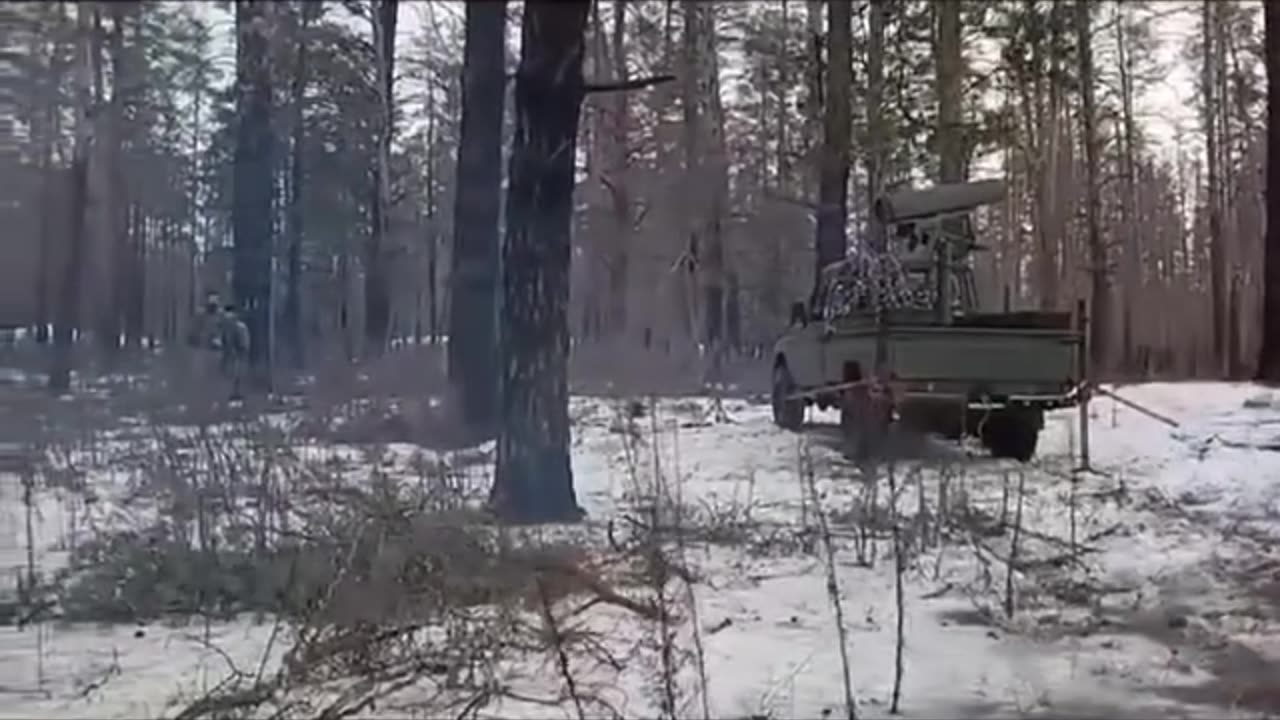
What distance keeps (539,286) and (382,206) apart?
47 cm

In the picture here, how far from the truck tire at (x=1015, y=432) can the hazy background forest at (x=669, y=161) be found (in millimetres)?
261

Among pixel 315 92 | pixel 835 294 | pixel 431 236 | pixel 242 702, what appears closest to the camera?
pixel 242 702

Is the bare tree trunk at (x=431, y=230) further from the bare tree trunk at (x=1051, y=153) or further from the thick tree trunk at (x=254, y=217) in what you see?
the bare tree trunk at (x=1051, y=153)

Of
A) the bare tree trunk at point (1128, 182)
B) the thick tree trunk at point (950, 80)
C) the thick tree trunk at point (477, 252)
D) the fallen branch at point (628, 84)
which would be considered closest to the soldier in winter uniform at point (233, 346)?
the thick tree trunk at point (477, 252)

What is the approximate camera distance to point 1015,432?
4.09 metres

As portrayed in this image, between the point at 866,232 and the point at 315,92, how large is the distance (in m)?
1.36

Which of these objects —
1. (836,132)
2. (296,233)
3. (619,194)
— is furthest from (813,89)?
(296,233)

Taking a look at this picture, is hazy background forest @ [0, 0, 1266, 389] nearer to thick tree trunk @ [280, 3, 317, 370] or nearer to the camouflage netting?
thick tree trunk @ [280, 3, 317, 370]

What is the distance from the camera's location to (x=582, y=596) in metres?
2.86

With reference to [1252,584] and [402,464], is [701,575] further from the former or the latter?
[1252,584]

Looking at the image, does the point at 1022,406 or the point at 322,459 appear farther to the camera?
the point at 1022,406

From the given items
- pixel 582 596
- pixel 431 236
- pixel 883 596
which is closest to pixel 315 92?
pixel 431 236

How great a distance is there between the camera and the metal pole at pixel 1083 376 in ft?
12.5

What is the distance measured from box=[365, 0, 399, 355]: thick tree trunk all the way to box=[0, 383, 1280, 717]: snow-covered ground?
0.61 m
